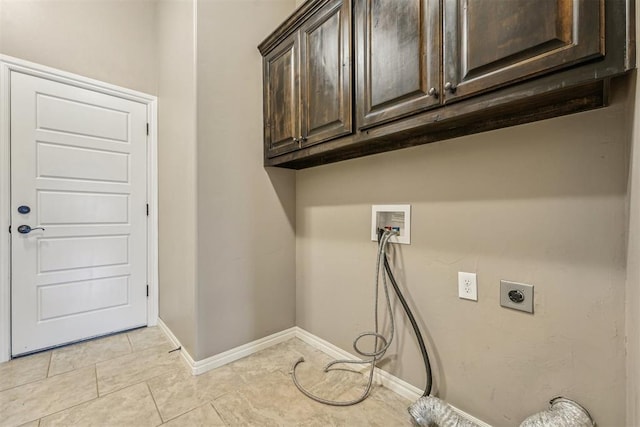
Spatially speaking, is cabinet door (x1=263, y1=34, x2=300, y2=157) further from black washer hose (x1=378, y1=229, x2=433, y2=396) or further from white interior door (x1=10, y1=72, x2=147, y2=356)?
white interior door (x1=10, y1=72, x2=147, y2=356)

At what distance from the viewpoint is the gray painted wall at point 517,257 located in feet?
3.12

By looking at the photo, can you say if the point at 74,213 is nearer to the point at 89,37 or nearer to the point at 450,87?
the point at 89,37

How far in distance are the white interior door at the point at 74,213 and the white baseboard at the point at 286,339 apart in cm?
57

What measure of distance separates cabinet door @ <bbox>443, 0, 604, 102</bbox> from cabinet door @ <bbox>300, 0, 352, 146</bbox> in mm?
550

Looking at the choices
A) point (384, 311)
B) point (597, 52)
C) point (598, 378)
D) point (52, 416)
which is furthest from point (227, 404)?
point (597, 52)

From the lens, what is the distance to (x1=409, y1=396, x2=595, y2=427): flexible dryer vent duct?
0.95 meters

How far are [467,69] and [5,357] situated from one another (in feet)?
11.1

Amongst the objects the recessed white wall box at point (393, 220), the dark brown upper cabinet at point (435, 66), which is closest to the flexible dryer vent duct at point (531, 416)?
the recessed white wall box at point (393, 220)

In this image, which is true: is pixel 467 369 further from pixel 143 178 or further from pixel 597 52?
pixel 143 178

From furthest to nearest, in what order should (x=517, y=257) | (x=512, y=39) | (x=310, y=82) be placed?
(x=310, y=82) → (x=517, y=257) → (x=512, y=39)

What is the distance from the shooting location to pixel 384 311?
165 centimetres

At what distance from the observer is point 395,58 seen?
3.99 feet

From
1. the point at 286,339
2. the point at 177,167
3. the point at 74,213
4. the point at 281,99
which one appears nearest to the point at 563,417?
the point at 286,339

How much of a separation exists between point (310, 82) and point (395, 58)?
61 centimetres
